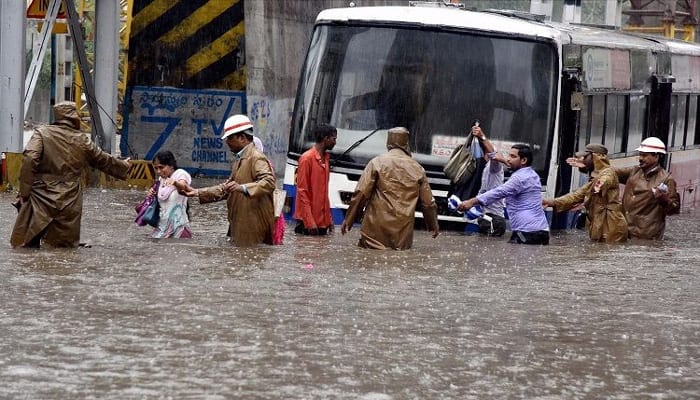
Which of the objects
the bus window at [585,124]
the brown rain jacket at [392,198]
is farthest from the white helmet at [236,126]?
the bus window at [585,124]

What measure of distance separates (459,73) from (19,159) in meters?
5.70

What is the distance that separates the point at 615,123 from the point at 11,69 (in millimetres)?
7432

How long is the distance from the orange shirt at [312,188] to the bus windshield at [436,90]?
4.22 feet

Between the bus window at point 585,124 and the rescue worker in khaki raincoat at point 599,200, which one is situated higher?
the bus window at point 585,124

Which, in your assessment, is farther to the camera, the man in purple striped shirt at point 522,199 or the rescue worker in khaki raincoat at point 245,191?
the man in purple striped shirt at point 522,199

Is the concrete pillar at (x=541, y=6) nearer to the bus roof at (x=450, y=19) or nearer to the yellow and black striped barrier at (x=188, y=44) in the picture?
the yellow and black striped barrier at (x=188, y=44)

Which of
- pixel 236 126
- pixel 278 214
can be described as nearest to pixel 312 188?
pixel 278 214

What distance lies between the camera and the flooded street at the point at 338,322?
7938 mm

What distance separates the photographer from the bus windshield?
16688 millimetres

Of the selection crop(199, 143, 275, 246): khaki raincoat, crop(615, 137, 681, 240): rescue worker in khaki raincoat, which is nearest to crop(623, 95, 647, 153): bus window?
crop(615, 137, 681, 240): rescue worker in khaki raincoat

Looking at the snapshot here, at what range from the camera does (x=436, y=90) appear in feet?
55.2

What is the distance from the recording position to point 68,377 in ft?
25.6

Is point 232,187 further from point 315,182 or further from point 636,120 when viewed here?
point 636,120

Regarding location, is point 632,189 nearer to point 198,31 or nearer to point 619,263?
point 619,263
